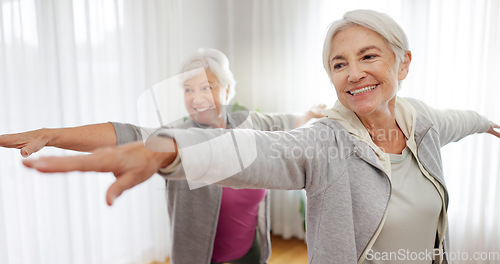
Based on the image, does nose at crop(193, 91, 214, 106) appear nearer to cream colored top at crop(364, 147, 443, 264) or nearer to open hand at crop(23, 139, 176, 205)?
cream colored top at crop(364, 147, 443, 264)

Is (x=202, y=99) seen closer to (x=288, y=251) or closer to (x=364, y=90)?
(x=364, y=90)

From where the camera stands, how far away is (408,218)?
932 mm

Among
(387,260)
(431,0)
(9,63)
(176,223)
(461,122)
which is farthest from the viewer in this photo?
(431,0)

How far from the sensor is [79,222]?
2.24 metres

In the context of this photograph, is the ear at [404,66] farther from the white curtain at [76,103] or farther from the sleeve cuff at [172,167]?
the white curtain at [76,103]

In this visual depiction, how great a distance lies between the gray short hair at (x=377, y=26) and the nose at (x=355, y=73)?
0.11 m

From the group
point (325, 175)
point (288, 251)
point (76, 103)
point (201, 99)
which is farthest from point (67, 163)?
point (288, 251)

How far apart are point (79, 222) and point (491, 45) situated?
3076mm

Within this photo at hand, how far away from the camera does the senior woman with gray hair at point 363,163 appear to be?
75 centimetres

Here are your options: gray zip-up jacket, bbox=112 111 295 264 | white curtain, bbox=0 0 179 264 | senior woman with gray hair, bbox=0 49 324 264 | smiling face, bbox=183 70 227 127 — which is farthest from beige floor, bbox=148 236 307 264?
smiling face, bbox=183 70 227 127

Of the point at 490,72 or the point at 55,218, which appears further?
the point at 490,72

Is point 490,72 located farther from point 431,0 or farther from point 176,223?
point 176,223

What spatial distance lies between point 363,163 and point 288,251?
237cm

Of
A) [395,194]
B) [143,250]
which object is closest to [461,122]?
[395,194]
